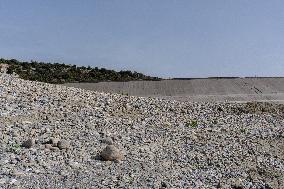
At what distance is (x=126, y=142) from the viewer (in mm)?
13711

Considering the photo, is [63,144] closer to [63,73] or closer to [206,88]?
[206,88]

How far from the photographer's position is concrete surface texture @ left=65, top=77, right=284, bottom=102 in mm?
25219

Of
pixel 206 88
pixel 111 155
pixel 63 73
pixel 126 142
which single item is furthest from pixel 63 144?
pixel 63 73

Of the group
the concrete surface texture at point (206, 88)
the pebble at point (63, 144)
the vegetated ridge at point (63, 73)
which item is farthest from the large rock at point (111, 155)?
the vegetated ridge at point (63, 73)

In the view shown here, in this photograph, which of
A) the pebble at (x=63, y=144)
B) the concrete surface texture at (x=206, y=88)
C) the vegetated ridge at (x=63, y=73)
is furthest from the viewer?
the vegetated ridge at (x=63, y=73)

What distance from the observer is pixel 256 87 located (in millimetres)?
27516

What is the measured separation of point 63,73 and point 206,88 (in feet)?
34.5

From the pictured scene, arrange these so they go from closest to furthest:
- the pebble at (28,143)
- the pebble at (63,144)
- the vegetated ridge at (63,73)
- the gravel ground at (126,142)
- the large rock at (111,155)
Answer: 1. the gravel ground at (126,142)
2. the large rock at (111,155)
3. the pebble at (28,143)
4. the pebble at (63,144)
5. the vegetated ridge at (63,73)

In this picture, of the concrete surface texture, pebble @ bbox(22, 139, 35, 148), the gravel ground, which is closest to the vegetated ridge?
the concrete surface texture

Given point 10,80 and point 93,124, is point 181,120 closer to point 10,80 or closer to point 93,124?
point 93,124

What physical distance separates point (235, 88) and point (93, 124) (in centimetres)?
1335

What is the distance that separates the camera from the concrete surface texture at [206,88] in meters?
25.2

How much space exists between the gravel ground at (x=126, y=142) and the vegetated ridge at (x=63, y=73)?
12750 millimetres

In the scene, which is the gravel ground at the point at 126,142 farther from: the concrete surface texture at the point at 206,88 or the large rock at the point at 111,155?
the concrete surface texture at the point at 206,88
